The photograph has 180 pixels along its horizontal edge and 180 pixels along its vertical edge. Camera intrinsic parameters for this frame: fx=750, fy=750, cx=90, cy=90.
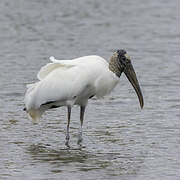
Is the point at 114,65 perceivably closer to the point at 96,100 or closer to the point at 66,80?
the point at 66,80

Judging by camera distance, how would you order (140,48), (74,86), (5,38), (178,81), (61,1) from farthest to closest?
(61,1), (5,38), (140,48), (178,81), (74,86)

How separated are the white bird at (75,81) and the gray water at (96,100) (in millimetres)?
560

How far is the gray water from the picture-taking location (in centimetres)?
865

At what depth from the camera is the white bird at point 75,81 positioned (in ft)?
30.9

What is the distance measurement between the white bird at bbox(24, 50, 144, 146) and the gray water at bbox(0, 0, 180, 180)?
22.1 inches

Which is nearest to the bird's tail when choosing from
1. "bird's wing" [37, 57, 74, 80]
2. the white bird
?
the white bird

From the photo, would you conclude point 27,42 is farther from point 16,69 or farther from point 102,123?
point 102,123

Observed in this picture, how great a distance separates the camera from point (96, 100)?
12.3 meters

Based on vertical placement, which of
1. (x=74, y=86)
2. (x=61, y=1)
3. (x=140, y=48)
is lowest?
(x=74, y=86)

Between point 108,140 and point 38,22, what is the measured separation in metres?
11.2

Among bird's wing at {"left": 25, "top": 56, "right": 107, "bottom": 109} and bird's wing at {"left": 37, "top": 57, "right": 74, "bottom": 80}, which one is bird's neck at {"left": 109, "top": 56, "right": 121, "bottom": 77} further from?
bird's wing at {"left": 37, "top": 57, "right": 74, "bottom": 80}

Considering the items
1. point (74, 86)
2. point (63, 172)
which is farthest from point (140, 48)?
point (63, 172)

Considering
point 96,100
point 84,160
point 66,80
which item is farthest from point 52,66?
point 96,100

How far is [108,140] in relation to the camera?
9844mm
